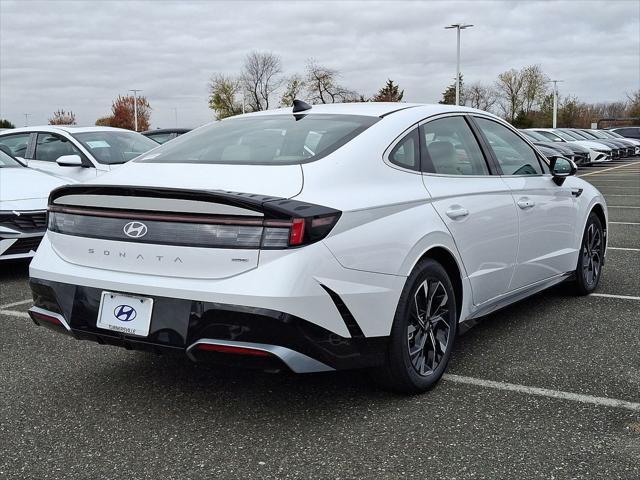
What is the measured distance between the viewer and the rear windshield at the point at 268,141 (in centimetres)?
357

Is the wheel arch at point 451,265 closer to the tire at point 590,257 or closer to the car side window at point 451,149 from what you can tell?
the car side window at point 451,149

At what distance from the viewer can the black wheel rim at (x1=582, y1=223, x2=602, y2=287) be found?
577 centimetres

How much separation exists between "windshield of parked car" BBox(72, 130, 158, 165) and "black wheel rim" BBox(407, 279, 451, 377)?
6260 millimetres

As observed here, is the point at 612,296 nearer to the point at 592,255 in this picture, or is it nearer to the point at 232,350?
the point at 592,255

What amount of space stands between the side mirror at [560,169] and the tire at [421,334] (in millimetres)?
1769

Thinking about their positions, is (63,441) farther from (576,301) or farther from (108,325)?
(576,301)

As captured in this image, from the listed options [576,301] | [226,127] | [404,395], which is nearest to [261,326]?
[404,395]

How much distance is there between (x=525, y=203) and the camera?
466 centimetres

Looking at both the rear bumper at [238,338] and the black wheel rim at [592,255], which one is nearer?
the rear bumper at [238,338]

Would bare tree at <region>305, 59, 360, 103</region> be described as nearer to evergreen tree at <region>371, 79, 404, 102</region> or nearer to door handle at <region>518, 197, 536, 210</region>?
evergreen tree at <region>371, 79, 404, 102</region>

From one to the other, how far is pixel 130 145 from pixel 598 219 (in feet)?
20.1

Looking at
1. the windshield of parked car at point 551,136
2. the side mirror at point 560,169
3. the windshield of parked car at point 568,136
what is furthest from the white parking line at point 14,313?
the windshield of parked car at point 568,136

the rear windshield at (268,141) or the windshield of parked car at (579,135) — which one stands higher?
the windshield of parked car at (579,135)

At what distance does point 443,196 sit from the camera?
12.7 feet
